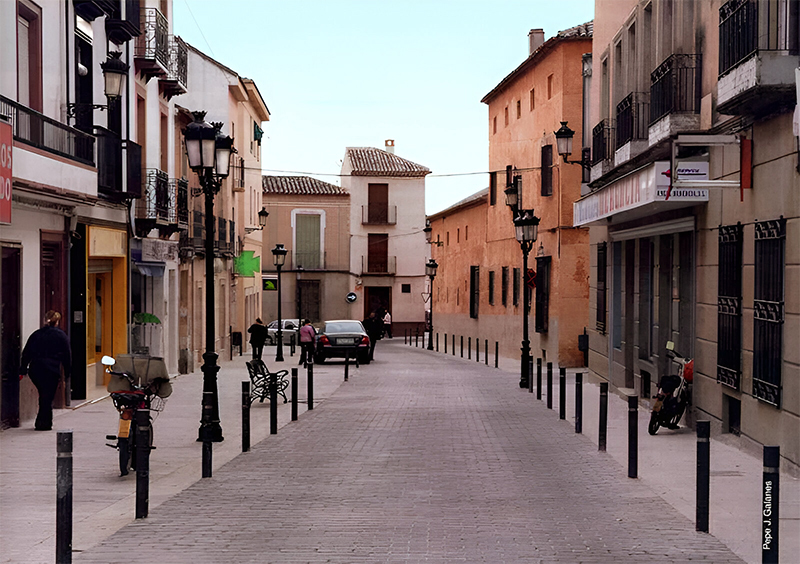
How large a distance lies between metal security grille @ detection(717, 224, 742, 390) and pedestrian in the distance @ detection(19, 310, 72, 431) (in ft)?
28.6

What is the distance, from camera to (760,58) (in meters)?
10.2

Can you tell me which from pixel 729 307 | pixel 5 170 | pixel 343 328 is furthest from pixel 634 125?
pixel 343 328

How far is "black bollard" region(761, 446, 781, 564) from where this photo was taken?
6336 millimetres

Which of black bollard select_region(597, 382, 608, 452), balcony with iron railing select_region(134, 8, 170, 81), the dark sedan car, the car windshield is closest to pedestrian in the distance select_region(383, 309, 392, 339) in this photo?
the car windshield

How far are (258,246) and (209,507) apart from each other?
39.8m

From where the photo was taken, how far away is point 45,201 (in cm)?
1565

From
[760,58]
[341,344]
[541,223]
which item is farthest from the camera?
[541,223]

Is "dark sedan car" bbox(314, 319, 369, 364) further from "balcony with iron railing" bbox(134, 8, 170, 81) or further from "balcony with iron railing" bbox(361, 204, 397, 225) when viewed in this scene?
"balcony with iron railing" bbox(361, 204, 397, 225)

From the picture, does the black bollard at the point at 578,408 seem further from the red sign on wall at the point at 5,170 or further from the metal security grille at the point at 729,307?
the red sign on wall at the point at 5,170

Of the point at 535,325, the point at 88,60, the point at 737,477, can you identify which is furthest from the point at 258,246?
the point at 737,477

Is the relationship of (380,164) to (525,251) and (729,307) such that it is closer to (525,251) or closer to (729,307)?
(525,251)

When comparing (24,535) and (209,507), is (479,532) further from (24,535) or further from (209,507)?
(24,535)

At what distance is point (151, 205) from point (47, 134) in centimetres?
712

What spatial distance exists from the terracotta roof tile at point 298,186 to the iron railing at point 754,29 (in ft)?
161
